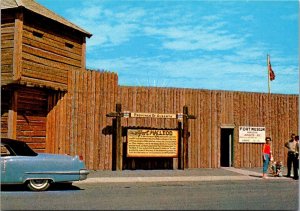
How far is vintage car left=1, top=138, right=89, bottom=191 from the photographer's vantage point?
11.8 metres

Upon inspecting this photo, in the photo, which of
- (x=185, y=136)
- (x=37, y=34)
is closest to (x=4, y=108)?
(x=37, y=34)

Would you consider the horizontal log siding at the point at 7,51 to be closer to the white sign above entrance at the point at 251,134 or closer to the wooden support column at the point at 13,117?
the wooden support column at the point at 13,117

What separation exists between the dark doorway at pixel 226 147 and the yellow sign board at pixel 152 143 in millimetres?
3302

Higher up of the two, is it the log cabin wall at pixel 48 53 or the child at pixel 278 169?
the log cabin wall at pixel 48 53

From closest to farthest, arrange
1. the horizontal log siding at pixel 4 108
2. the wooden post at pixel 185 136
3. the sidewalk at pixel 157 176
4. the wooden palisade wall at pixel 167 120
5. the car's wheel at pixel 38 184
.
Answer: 1. the car's wheel at pixel 38 184
2. the sidewalk at pixel 157 176
3. the horizontal log siding at pixel 4 108
4. the wooden palisade wall at pixel 167 120
5. the wooden post at pixel 185 136

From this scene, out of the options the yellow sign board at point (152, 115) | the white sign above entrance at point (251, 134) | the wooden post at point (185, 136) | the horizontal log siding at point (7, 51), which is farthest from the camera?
the white sign above entrance at point (251, 134)

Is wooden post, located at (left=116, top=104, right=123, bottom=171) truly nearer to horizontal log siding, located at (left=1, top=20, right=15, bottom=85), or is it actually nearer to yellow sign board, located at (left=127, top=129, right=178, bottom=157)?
yellow sign board, located at (left=127, top=129, right=178, bottom=157)

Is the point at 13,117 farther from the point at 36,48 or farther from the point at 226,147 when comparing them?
the point at 226,147

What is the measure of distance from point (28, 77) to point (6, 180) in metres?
6.38

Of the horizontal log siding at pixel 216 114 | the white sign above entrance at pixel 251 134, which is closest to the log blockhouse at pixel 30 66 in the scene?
the horizontal log siding at pixel 216 114

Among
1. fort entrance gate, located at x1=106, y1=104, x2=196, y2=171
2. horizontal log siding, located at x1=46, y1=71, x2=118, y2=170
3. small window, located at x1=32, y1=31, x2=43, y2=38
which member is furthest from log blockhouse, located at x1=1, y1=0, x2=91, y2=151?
fort entrance gate, located at x1=106, y1=104, x2=196, y2=171

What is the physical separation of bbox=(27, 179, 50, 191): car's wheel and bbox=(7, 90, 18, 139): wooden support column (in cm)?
527

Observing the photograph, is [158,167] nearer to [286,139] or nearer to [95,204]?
[286,139]

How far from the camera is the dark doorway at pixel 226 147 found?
21375 millimetres
